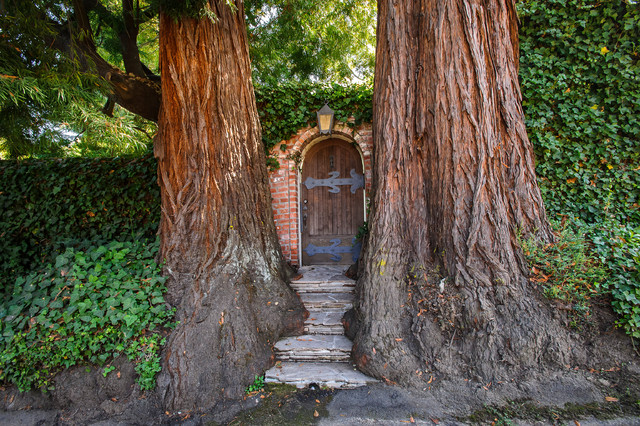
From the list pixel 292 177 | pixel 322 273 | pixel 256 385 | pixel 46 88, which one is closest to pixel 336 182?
pixel 292 177

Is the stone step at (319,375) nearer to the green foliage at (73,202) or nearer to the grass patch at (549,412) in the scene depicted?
the grass patch at (549,412)

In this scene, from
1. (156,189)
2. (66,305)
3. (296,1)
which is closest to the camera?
(66,305)

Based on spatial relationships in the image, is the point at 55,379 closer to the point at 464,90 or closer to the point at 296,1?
the point at 464,90

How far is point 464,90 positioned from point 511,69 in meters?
0.70

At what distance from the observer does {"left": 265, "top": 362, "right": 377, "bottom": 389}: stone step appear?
280 cm

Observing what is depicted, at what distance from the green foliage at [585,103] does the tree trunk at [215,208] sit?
365 cm

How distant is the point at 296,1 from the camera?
530cm

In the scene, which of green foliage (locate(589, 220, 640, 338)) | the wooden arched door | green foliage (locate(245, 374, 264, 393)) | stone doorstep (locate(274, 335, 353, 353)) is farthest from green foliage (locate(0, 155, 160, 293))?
green foliage (locate(589, 220, 640, 338))

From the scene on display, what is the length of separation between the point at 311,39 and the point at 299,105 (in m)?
2.74

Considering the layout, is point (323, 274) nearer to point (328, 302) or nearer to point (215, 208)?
point (328, 302)

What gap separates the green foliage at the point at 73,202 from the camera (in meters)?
4.77

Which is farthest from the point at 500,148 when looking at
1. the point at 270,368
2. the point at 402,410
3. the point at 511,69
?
the point at 270,368

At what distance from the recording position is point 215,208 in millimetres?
3320

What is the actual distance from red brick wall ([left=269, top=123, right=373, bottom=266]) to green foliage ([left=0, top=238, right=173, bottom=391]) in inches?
87.3
